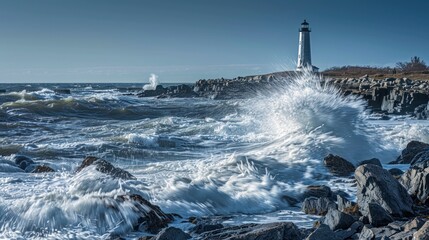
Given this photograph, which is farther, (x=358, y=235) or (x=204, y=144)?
(x=204, y=144)

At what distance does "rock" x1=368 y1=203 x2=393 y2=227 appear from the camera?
3.66 m

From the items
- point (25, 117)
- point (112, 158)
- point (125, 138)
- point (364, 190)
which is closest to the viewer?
point (364, 190)

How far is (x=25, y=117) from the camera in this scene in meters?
18.2

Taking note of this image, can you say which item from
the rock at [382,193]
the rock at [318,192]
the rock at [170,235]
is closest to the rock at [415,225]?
the rock at [382,193]

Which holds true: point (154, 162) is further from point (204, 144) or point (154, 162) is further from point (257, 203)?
point (257, 203)

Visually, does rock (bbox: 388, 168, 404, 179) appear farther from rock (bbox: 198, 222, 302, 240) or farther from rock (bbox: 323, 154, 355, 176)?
rock (bbox: 198, 222, 302, 240)

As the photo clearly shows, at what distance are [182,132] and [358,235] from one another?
379 inches

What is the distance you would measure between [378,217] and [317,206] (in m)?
0.86

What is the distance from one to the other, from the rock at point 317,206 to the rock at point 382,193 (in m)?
0.32

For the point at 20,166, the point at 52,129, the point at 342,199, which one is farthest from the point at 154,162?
the point at 52,129

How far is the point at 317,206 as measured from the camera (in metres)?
4.49

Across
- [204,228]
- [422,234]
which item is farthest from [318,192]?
[422,234]

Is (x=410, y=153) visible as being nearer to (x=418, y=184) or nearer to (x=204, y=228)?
(x=418, y=184)

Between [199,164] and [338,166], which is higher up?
[338,166]
